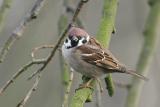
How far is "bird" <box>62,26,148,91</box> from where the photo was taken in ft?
11.7

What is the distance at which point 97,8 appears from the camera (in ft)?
16.1

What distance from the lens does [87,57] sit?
12.2 ft

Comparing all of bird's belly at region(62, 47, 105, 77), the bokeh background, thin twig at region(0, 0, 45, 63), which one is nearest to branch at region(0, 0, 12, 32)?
thin twig at region(0, 0, 45, 63)

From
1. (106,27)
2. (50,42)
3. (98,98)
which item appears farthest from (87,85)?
(50,42)

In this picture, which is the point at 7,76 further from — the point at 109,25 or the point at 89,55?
the point at 109,25

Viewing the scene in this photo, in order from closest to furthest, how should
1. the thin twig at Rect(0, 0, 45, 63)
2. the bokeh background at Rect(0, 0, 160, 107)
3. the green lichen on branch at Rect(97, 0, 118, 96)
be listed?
the thin twig at Rect(0, 0, 45, 63) < the green lichen on branch at Rect(97, 0, 118, 96) < the bokeh background at Rect(0, 0, 160, 107)

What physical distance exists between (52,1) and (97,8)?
3.12 ft

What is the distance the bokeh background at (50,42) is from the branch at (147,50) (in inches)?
23.0

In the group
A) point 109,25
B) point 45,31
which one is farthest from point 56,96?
point 109,25

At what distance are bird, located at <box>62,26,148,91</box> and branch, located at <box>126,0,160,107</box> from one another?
1.02ft

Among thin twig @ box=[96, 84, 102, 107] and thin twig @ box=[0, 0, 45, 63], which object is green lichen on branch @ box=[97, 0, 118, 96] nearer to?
thin twig @ box=[96, 84, 102, 107]

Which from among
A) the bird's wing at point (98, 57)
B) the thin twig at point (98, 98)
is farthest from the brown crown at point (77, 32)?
the thin twig at point (98, 98)

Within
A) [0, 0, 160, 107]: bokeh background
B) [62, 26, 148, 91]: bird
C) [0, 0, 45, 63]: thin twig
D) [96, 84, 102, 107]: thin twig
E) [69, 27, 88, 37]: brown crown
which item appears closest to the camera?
[0, 0, 45, 63]: thin twig

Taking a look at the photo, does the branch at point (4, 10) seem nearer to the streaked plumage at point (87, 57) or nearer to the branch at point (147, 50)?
the streaked plumage at point (87, 57)
